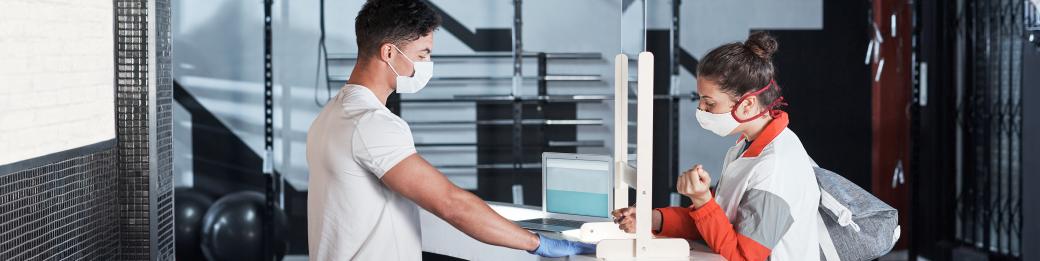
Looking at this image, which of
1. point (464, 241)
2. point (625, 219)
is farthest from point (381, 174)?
point (464, 241)

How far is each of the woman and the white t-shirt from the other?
20.9 inches

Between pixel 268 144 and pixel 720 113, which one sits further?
pixel 268 144

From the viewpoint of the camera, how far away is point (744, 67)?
202 centimetres

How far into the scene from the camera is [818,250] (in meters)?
2.05

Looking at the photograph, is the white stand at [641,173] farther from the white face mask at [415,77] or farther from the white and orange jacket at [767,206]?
the white face mask at [415,77]

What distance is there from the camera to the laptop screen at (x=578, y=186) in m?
3.00

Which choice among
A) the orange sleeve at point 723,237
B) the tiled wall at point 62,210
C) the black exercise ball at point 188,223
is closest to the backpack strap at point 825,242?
the orange sleeve at point 723,237

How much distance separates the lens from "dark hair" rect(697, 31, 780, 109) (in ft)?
6.66

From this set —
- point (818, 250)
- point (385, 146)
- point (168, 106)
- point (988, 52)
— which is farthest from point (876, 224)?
point (988, 52)

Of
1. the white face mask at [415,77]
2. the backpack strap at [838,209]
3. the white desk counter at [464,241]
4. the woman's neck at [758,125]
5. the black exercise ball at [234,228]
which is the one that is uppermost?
the white face mask at [415,77]

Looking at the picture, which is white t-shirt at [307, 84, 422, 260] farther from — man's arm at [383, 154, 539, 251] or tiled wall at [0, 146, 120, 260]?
tiled wall at [0, 146, 120, 260]

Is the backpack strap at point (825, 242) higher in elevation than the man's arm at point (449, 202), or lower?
lower

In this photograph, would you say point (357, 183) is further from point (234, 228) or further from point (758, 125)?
point (234, 228)

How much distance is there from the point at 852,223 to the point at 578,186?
1.10 m
